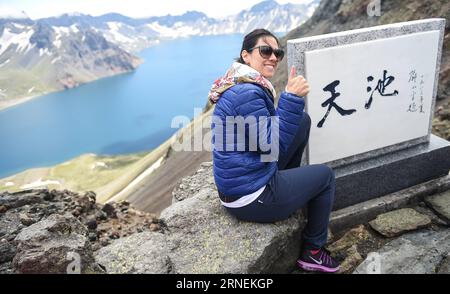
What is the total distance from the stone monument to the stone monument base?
14mm

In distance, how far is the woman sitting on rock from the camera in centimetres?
399

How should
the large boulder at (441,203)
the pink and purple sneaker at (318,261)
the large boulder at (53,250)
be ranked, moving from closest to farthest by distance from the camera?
the large boulder at (53,250) < the pink and purple sneaker at (318,261) < the large boulder at (441,203)

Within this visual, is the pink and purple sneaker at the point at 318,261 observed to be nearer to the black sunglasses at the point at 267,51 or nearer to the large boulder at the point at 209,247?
the large boulder at the point at 209,247

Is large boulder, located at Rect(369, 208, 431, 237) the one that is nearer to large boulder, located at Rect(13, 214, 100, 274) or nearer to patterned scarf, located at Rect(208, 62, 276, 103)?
patterned scarf, located at Rect(208, 62, 276, 103)

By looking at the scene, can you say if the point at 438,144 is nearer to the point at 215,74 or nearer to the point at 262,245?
the point at 262,245

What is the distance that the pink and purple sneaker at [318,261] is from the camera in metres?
4.52

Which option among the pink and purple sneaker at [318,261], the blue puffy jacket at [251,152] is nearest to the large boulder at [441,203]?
the pink and purple sneaker at [318,261]

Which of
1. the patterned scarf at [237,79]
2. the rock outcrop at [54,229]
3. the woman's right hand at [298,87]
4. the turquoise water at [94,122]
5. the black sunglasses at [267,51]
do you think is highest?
the black sunglasses at [267,51]

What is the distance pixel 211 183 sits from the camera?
6602mm

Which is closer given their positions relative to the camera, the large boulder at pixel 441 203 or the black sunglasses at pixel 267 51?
the black sunglasses at pixel 267 51


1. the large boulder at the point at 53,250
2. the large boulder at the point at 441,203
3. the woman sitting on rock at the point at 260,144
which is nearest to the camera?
the large boulder at the point at 53,250

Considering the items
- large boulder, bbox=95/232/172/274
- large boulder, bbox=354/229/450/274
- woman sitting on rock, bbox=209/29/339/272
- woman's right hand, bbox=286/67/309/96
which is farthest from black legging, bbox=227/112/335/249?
large boulder, bbox=95/232/172/274

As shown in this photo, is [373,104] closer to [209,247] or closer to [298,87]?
[298,87]

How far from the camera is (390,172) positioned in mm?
5730
